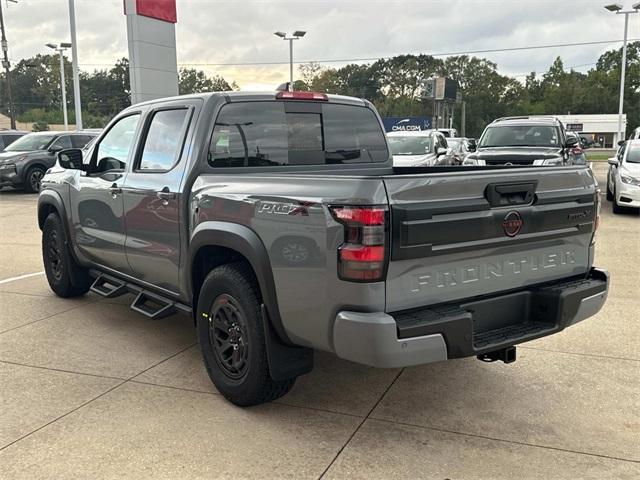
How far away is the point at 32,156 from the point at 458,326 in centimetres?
1606

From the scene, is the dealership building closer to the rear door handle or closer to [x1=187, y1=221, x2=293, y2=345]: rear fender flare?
the rear door handle

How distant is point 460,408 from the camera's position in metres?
3.70

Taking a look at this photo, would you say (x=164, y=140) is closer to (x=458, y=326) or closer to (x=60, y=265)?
(x=60, y=265)

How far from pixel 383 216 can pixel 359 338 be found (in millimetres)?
583

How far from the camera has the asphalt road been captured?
3.07 metres

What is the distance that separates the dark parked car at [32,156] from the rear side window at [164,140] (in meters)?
13.1

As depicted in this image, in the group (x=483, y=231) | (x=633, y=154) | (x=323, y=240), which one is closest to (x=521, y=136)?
(x=633, y=154)

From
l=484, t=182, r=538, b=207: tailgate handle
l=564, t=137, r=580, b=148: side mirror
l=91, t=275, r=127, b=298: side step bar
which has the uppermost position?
l=564, t=137, r=580, b=148: side mirror

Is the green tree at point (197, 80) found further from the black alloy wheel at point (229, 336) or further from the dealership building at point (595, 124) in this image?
the black alloy wheel at point (229, 336)

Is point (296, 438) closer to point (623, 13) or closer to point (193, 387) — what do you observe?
point (193, 387)

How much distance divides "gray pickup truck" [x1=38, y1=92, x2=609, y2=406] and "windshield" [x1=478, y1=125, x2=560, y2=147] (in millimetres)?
9418

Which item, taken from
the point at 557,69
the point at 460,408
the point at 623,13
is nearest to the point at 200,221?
the point at 460,408

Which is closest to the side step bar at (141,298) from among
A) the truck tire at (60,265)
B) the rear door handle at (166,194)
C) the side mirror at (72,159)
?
the truck tire at (60,265)

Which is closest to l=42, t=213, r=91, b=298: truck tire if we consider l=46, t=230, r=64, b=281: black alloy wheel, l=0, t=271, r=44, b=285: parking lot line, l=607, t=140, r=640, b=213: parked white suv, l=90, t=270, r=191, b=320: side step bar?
l=46, t=230, r=64, b=281: black alloy wheel
